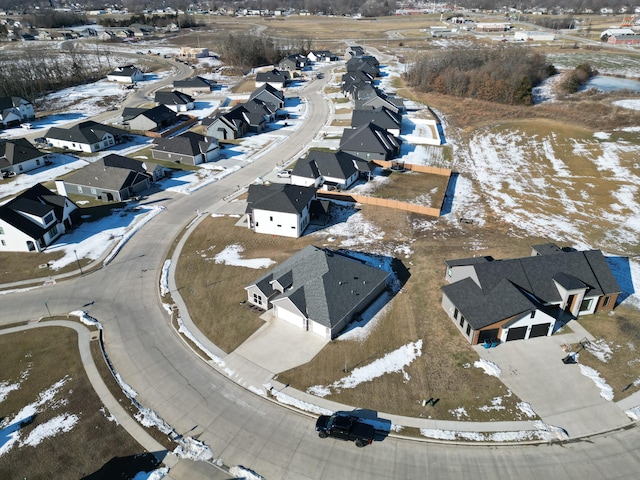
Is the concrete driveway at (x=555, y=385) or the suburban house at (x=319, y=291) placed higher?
the suburban house at (x=319, y=291)

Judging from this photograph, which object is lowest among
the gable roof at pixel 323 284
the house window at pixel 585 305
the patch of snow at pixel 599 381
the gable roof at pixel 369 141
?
the patch of snow at pixel 599 381

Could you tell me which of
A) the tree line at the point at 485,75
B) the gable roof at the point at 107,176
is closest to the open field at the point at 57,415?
the gable roof at the point at 107,176

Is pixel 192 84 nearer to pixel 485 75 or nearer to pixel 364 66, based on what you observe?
pixel 364 66

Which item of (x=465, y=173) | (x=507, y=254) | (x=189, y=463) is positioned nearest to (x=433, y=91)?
(x=465, y=173)

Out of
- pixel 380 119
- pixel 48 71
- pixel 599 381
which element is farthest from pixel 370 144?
pixel 48 71

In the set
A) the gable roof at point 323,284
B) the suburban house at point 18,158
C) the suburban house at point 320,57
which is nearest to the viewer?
the gable roof at point 323,284

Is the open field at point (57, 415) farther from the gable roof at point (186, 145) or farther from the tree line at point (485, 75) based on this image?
the tree line at point (485, 75)

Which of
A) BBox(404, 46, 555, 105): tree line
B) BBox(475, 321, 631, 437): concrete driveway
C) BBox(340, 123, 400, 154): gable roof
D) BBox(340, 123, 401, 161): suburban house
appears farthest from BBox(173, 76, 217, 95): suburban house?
BBox(475, 321, 631, 437): concrete driveway
